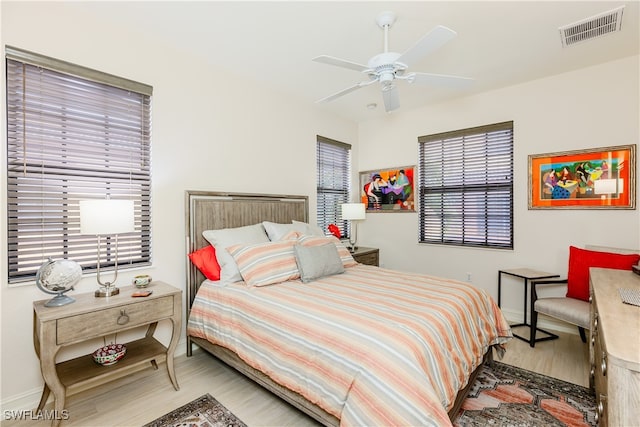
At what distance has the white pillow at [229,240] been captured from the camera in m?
2.54

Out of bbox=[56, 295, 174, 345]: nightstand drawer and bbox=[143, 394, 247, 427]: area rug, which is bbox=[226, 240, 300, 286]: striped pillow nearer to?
bbox=[56, 295, 174, 345]: nightstand drawer

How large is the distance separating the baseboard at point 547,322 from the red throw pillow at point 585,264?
1.48 ft

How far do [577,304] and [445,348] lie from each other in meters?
1.92

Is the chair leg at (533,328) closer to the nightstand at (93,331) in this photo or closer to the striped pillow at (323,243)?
the striped pillow at (323,243)

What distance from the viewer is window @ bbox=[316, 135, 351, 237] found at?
14.4 ft

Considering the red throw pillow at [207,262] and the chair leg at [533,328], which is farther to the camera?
the chair leg at [533,328]

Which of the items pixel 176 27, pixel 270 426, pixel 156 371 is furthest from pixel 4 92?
pixel 270 426

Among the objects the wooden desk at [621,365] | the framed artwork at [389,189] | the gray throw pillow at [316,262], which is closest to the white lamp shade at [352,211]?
the framed artwork at [389,189]

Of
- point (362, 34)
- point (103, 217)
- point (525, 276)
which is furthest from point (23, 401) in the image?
point (525, 276)

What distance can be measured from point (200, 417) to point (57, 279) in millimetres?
1255

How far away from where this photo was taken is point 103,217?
76.7 inches

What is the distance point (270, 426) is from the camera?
188 cm

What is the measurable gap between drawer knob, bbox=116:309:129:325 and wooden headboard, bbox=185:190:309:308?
787mm

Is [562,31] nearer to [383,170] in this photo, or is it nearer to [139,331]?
[383,170]
